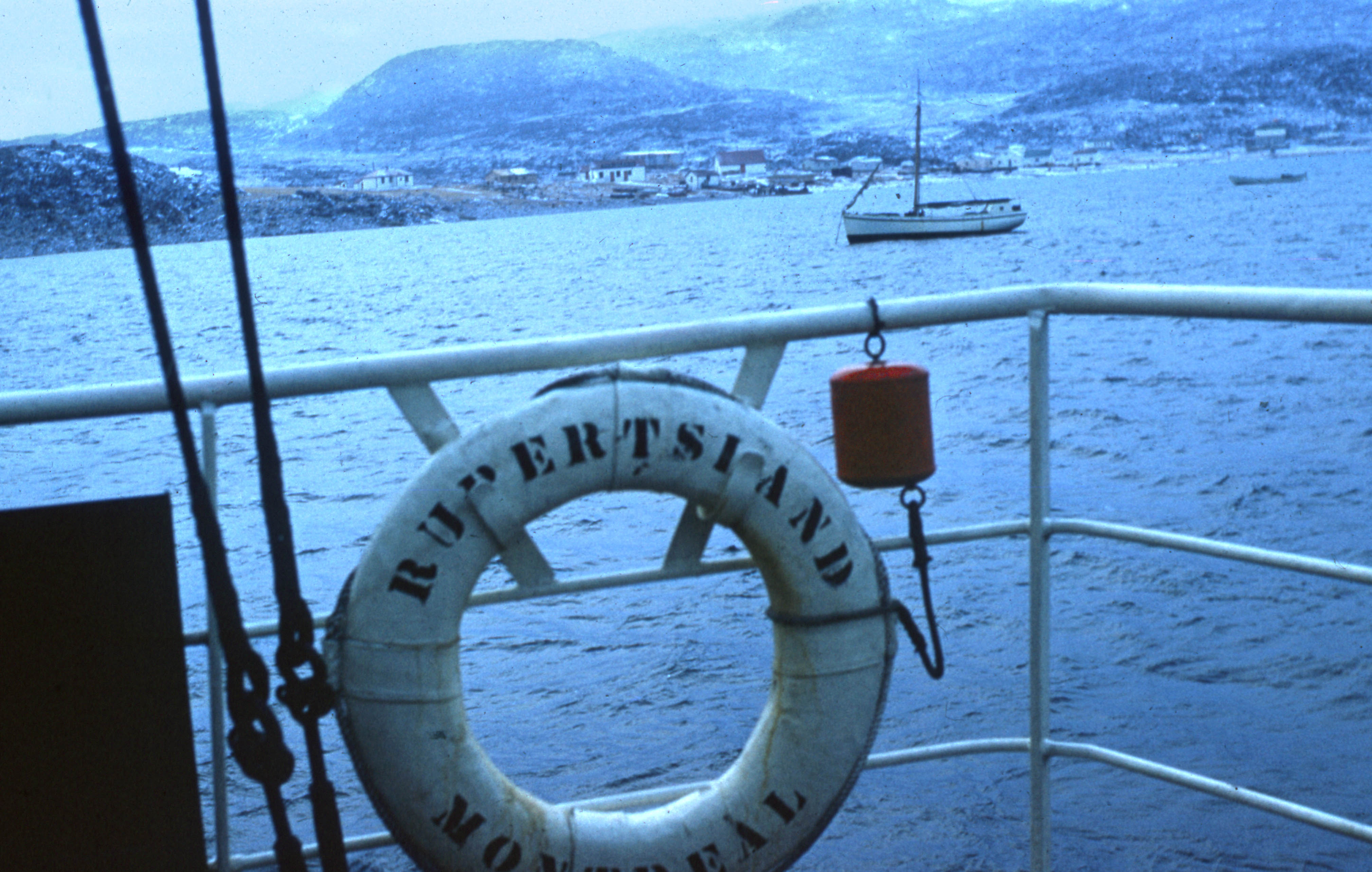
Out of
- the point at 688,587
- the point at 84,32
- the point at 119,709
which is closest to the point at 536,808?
the point at 119,709

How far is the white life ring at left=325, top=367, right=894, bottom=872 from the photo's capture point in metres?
1.49

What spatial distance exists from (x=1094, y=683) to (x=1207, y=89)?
5663 inches

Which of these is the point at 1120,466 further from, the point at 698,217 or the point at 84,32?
the point at 698,217

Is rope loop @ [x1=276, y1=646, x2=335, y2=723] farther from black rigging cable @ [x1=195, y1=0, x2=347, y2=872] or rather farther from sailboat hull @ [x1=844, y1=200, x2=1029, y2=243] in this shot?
sailboat hull @ [x1=844, y1=200, x2=1029, y2=243]

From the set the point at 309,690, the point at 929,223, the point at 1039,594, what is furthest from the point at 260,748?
the point at 929,223

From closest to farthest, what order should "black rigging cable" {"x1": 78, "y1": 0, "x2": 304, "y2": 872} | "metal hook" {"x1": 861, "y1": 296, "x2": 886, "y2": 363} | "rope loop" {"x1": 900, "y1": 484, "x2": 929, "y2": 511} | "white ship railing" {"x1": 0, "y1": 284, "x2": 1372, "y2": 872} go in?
"black rigging cable" {"x1": 78, "y1": 0, "x2": 304, "y2": 872} < "white ship railing" {"x1": 0, "y1": 284, "x2": 1372, "y2": 872} < "metal hook" {"x1": 861, "y1": 296, "x2": 886, "y2": 363} < "rope loop" {"x1": 900, "y1": 484, "x2": 929, "y2": 511}

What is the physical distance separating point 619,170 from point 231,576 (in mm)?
136689

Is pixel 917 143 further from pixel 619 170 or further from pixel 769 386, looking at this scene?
pixel 619 170

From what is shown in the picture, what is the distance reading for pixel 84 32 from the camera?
3.67ft

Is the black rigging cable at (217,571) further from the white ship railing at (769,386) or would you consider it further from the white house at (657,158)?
the white house at (657,158)

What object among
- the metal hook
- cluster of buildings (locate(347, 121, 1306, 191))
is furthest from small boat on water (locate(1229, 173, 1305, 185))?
the metal hook

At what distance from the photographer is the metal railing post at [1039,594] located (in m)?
1.67

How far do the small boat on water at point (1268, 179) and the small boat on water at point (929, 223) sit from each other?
1621 inches

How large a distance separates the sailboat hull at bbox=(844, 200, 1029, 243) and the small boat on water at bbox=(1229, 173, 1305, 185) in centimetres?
4148
